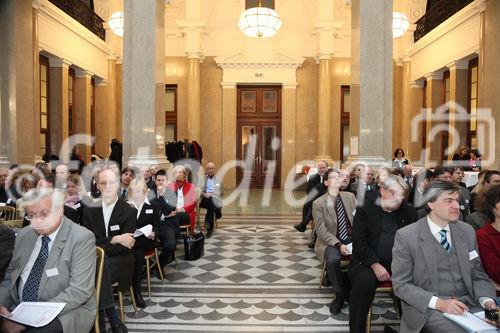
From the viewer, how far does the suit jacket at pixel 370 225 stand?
413 centimetres

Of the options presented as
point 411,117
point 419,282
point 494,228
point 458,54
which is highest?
point 458,54

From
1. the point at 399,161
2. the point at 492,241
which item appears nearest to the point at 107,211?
the point at 492,241

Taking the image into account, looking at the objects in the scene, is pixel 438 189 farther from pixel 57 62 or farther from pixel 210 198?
pixel 57 62

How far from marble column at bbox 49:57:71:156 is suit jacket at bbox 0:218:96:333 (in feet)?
36.0

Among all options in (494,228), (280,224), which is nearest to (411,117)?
(280,224)

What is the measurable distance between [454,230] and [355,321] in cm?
125

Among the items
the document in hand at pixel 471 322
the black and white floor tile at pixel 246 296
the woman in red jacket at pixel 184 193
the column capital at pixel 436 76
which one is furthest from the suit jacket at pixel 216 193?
the column capital at pixel 436 76

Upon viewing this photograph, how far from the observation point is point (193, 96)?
54.7 ft

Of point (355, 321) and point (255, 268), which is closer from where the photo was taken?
point (355, 321)

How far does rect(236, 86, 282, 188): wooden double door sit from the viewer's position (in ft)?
57.6

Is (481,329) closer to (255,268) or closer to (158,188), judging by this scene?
(255,268)

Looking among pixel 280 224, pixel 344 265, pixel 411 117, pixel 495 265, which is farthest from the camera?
pixel 411 117

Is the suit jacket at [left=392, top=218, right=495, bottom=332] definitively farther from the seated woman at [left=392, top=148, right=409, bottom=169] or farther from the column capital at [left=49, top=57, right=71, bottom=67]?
the column capital at [left=49, top=57, right=71, bottom=67]

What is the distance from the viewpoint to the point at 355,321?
155 inches
